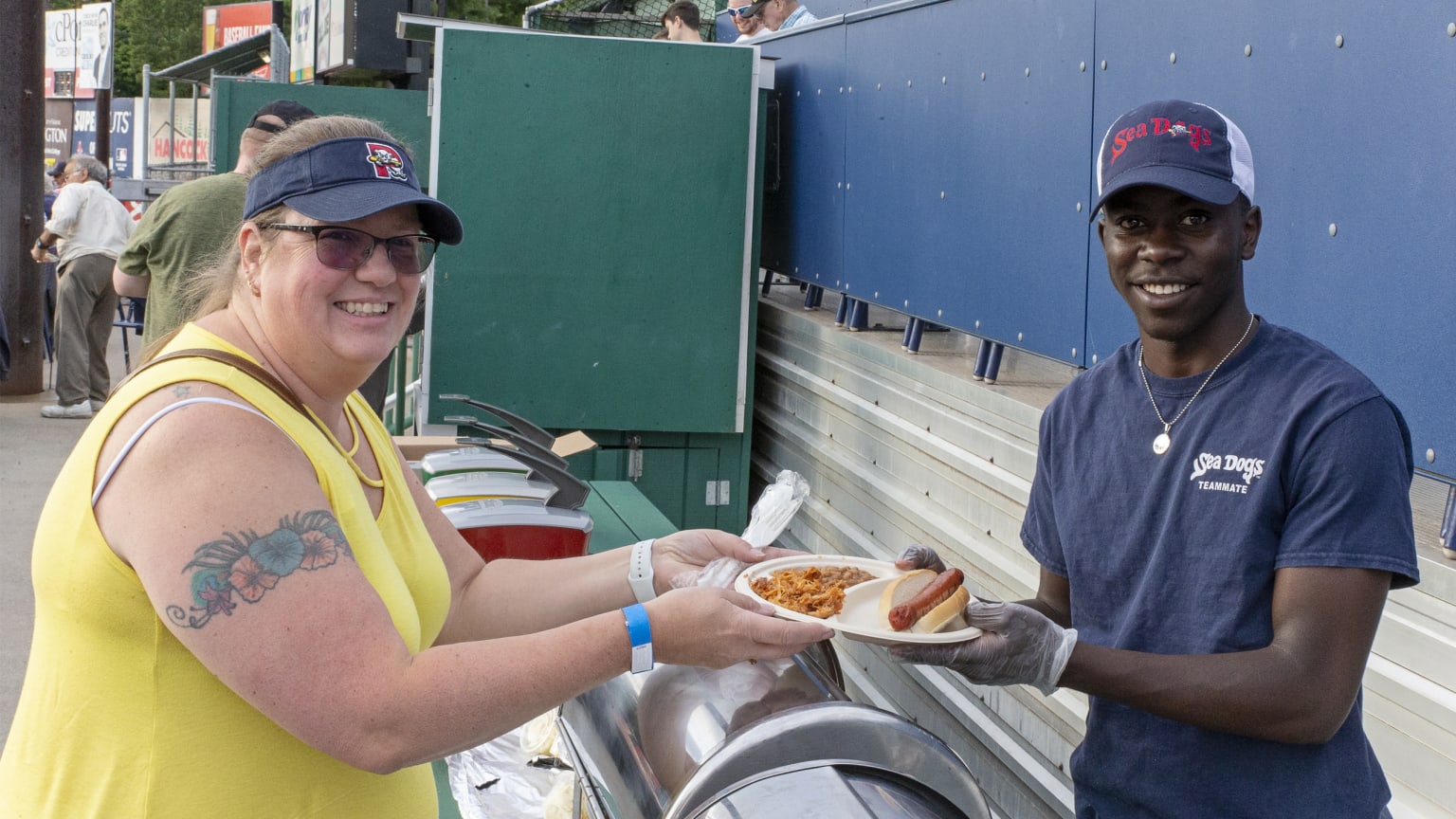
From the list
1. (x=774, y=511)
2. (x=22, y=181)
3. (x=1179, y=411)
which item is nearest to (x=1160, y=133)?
(x=1179, y=411)

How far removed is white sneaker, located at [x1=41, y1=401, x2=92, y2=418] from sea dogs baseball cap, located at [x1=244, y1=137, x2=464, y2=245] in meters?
10.6

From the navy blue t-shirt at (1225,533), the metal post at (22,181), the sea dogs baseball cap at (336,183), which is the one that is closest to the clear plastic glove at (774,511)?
the navy blue t-shirt at (1225,533)

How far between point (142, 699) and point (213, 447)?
35 cm

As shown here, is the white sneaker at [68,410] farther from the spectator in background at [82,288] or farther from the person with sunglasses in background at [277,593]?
the person with sunglasses in background at [277,593]

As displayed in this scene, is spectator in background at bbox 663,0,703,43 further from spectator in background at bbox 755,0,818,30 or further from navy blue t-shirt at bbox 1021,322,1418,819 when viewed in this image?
navy blue t-shirt at bbox 1021,322,1418,819

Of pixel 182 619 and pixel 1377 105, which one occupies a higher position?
pixel 1377 105

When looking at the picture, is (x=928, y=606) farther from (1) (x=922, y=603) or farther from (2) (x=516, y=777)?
(2) (x=516, y=777)

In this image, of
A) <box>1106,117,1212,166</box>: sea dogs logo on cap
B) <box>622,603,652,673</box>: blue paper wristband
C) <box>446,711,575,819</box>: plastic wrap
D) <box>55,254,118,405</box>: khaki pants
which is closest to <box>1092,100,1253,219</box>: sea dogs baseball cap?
<box>1106,117,1212,166</box>: sea dogs logo on cap

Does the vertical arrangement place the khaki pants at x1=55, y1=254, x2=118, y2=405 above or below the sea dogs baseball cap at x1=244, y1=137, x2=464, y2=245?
below

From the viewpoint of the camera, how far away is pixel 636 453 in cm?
630

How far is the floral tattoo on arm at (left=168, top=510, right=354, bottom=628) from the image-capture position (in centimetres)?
160

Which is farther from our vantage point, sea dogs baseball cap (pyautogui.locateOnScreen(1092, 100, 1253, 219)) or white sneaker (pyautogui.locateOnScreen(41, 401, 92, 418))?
white sneaker (pyautogui.locateOnScreen(41, 401, 92, 418))

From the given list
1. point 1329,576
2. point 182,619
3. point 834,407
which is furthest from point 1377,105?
point 834,407

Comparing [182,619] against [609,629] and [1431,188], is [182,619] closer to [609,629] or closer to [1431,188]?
[609,629]
